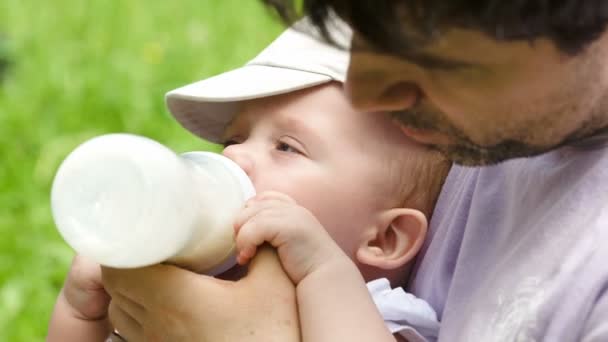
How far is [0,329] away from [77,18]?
4.92 feet

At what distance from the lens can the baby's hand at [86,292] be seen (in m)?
1.57

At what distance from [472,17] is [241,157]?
63cm

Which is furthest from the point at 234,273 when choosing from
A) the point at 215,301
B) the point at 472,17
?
the point at 472,17

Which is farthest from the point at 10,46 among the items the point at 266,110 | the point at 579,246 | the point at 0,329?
the point at 579,246

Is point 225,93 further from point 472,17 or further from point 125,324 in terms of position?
point 472,17

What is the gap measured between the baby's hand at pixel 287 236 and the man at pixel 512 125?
0.19 m

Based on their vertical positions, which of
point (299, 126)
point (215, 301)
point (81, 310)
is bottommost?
point (81, 310)

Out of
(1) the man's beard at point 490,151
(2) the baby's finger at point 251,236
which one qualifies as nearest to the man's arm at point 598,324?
(1) the man's beard at point 490,151

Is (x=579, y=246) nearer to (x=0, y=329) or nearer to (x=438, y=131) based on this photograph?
(x=438, y=131)

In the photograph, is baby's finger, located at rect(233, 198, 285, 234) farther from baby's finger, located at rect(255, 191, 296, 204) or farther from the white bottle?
the white bottle

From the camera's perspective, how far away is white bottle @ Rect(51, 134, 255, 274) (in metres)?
1.26

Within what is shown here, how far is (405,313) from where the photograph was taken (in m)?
1.56

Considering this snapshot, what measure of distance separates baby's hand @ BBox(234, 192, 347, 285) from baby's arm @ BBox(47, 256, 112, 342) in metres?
0.26

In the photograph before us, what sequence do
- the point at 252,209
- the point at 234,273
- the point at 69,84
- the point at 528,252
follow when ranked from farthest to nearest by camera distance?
the point at 69,84 < the point at 234,273 < the point at 252,209 < the point at 528,252
